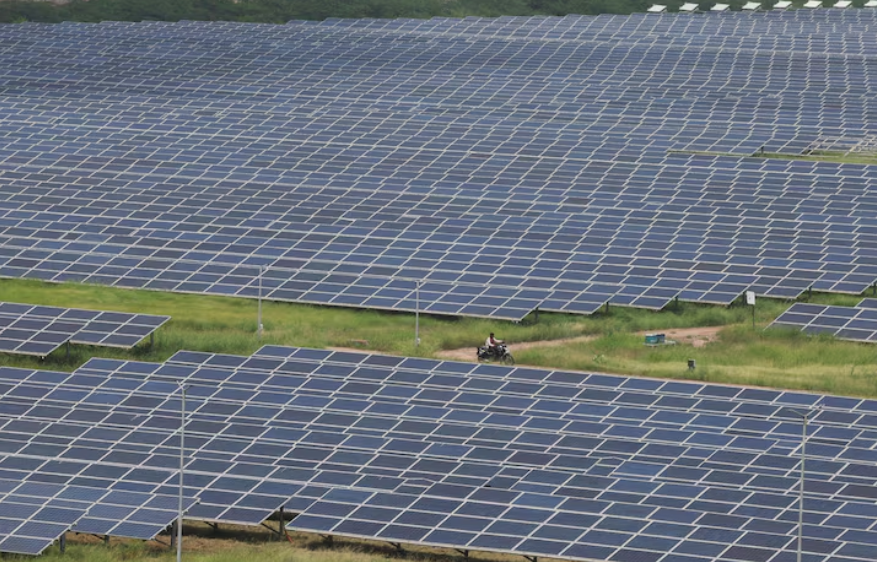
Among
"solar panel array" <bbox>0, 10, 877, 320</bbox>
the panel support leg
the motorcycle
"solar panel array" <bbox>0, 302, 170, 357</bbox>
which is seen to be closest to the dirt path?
the motorcycle

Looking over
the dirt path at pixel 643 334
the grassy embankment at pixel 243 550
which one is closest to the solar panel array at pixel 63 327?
the dirt path at pixel 643 334

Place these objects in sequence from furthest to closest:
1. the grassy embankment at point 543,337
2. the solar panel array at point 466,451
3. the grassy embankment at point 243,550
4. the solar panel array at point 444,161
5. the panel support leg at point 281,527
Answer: the solar panel array at point 444,161 < the grassy embankment at point 543,337 < the panel support leg at point 281,527 < the solar panel array at point 466,451 < the grassy embankment at point 243,550

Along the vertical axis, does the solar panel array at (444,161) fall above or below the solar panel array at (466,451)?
below

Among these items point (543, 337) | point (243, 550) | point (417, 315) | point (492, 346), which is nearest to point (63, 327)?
point (417, 315)

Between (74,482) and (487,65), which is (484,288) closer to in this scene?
(74,482)

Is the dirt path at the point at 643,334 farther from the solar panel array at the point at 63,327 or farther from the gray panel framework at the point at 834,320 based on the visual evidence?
the solar panel array at the point at 63,327

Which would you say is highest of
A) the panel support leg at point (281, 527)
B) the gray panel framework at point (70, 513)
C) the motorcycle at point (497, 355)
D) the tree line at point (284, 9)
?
the gray panel framework at point (70, 513)

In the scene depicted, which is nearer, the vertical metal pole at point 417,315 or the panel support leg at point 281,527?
the panel support leg at point 281,527
